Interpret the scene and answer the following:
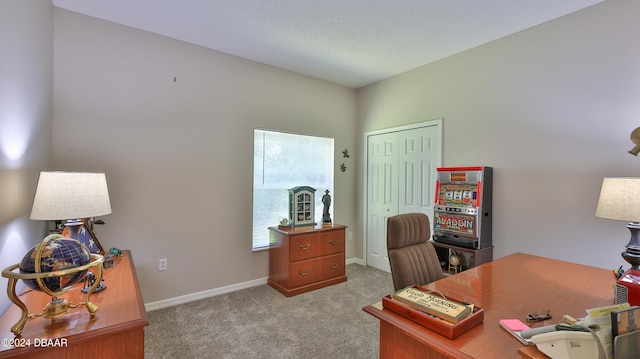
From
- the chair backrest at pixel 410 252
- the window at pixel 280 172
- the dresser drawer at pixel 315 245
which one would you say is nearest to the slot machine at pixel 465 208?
the chair backrest at pixel 410 252

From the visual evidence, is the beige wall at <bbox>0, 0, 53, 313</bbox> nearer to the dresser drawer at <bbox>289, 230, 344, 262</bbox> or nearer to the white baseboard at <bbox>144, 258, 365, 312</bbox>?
the white baseboard at <bbox>144, 258, 365, 312</bbox>

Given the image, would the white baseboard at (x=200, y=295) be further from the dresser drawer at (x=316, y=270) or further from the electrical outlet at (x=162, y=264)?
the dresser drawer at (x=316, y=270)

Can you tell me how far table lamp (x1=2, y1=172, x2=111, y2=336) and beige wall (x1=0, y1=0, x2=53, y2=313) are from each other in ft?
0.61

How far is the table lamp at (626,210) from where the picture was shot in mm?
1259

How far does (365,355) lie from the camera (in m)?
2.13

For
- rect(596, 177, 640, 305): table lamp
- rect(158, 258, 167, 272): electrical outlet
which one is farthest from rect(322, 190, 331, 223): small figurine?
rect(596, 177, 640, 305): table lamp

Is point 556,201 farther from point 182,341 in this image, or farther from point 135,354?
point 182,341

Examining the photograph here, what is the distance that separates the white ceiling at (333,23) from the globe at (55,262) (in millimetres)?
2086

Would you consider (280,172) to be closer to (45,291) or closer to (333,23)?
(333,23)

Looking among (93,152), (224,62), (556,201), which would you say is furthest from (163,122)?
(556,201)

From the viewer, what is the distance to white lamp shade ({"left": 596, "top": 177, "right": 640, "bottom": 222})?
1572 millimetres

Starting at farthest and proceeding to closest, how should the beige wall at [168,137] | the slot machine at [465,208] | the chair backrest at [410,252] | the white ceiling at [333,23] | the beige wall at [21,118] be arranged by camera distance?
the slot machine at [465,208] < the beige wall at [168,137] < the white ceiling at [333,23] < the chair backrest at [410,252] < the beige wall at [21,118]

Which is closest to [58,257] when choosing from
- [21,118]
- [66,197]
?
[66,197]

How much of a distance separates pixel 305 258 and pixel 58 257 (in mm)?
2435
